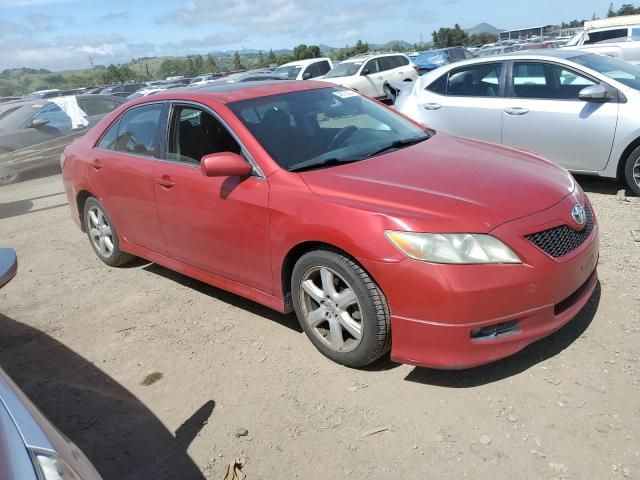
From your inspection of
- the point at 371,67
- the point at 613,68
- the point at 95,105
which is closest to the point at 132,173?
the point at 613,68

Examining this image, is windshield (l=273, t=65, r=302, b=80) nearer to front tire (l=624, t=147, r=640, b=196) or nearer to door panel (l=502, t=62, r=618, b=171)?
door panel (l=502, t=62, r=618, b=171)

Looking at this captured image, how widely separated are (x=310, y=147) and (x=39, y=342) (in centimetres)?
253

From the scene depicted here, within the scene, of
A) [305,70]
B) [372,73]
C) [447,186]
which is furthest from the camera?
[305,70]

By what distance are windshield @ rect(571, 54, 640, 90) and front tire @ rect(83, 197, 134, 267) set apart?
522cm

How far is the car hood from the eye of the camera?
2.89 meters

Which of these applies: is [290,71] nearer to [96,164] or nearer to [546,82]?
[546,82]

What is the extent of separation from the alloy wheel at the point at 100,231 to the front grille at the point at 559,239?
12.6ft

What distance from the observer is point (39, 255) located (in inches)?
250

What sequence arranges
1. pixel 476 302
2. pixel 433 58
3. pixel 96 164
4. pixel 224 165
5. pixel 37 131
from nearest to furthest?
1. pixel 476 302
2. pixel 224 165
3. pixel 96 164
4. pixel 37 131
5. pixel 433 58

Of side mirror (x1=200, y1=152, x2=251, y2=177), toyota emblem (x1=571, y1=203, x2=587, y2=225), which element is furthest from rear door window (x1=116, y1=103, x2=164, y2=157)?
toyota emblem (x1=571, y1=203, x2=587, y2=225)

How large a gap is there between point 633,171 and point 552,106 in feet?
3.61

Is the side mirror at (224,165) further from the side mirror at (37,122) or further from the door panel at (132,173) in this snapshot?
the side mirror at (37,122)

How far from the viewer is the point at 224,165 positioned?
3.49 metres

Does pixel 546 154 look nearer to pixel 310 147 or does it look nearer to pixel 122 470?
pixel 310 147
